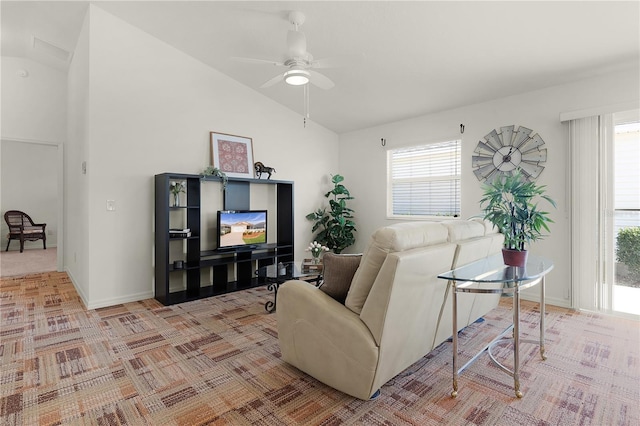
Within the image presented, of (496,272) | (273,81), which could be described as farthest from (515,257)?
(273,81)

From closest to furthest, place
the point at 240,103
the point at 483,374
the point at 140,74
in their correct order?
the point at 483,374, the point at 140,74, the point at 240,103

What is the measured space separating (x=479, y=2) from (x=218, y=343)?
3471 mm

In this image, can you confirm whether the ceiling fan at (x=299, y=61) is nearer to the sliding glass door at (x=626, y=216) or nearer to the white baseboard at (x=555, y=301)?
the sliding glass door at (x=626, y=216)

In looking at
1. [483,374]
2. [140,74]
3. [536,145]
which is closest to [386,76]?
[536,145]

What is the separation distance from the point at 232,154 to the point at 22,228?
20.5 ft

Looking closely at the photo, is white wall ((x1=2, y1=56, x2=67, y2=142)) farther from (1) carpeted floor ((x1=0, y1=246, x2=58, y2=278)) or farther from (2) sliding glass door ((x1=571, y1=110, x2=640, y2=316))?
(2) sliding glass door ((x1=571, y1=110, x2=640, y2=316))

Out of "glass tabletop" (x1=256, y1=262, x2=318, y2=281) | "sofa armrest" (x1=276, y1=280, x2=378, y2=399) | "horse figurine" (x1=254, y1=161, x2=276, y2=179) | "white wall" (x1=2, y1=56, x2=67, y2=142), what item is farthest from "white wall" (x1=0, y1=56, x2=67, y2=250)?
"sofa armrest" (x1=276, y1=280, x2=378, y2=399)

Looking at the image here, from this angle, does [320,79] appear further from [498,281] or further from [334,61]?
[498,281]

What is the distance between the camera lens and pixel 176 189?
13.3 ft

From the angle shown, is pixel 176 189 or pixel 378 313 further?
pixel 176 189

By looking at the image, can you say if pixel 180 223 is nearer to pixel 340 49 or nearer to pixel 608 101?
pixel 340 49

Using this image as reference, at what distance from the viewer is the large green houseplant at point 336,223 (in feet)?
18.6

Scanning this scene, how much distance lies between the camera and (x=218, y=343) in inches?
109

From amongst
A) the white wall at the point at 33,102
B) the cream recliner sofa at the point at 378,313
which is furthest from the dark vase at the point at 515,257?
the white wall at the point at 33,102
